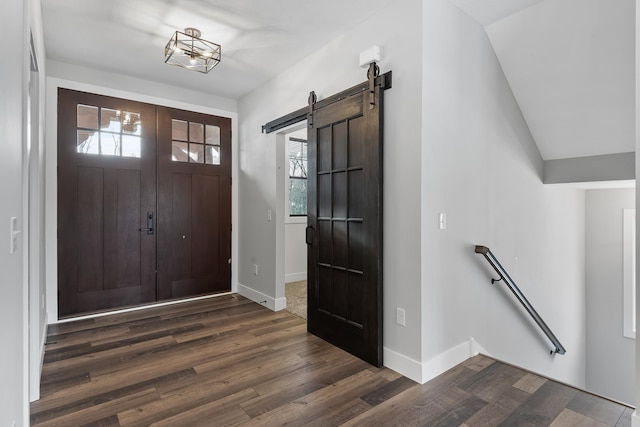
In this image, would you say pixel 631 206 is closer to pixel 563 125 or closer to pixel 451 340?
pixel 563 125

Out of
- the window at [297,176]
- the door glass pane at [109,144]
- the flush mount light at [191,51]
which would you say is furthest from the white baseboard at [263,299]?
the flush mount light at [191,51]

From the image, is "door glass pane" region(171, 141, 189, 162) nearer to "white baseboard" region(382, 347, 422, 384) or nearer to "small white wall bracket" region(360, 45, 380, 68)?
"small white wall bracket" region(360, 45, 380, 68)

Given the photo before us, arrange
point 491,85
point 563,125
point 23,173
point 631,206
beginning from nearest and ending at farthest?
point 23,173, point 491,85, point 563,125, point 631,206

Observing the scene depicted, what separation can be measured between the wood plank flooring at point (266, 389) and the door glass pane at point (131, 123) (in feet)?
7.46

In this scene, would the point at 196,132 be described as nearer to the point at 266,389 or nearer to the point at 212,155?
the point at 212,155

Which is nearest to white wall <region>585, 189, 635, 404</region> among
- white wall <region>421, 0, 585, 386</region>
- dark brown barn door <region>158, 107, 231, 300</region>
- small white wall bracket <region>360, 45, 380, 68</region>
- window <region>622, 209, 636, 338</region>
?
window <region>622, 209, 636, 338</region>

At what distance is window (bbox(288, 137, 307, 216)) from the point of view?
5.79 m

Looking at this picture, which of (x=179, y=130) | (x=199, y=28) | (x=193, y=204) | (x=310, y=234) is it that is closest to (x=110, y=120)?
(x=179, y=130)

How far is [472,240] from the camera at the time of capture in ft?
Answer: 9.28

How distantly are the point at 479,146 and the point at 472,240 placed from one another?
81 cm

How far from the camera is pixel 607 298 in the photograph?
4.62m

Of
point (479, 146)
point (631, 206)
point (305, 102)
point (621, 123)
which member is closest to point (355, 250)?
point (479, 146)

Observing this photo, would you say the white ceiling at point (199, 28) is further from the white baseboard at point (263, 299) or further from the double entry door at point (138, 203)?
the white baseboard at point (263, 299)

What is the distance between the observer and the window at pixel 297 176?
5785 mm
